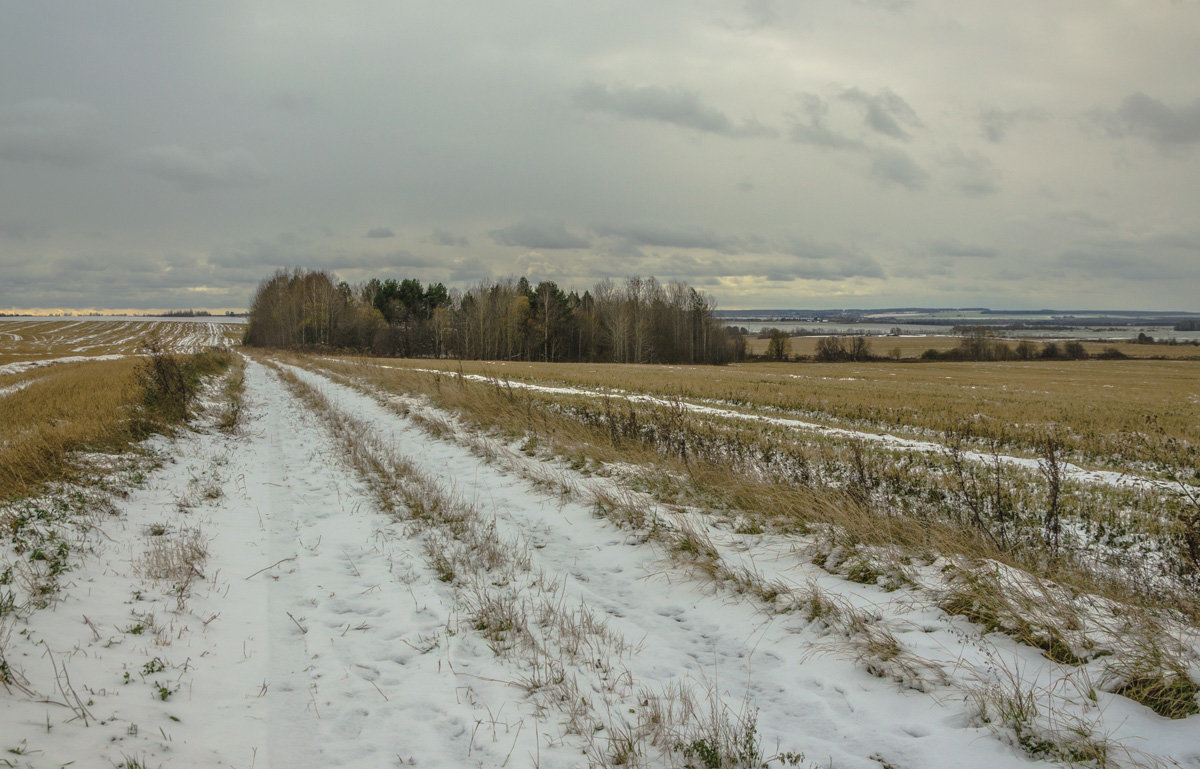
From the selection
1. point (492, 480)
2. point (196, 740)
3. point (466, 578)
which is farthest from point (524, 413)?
point (196, 740)

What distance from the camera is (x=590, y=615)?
477cm

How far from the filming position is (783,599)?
5027mm

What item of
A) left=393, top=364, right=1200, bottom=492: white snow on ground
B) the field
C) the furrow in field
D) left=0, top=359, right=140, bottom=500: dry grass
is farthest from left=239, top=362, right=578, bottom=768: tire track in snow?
left=393, top=364, right=1200, bottom=492: white snow on ground

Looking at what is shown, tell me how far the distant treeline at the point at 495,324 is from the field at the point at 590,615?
7076 centimetres

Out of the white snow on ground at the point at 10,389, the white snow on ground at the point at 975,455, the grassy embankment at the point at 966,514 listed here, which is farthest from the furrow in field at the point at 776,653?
the white snow on ground at the point at 10,389

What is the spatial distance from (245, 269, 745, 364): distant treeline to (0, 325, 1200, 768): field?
7076 centimetres

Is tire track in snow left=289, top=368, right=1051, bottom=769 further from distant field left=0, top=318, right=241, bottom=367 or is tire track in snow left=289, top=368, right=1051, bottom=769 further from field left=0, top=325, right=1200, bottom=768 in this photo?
distant field left=0, top=318, right=241, bottom=367

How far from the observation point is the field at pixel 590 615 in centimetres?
332

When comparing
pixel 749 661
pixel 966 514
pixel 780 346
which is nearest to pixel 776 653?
pixel 749 661

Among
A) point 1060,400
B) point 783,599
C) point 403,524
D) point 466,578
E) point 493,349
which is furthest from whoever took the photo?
point 493,349

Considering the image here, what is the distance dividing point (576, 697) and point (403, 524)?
410 cm

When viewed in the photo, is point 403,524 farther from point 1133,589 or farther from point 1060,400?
point 1060,400

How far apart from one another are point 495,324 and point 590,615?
261 ft

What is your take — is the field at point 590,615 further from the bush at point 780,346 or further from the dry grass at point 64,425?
the bush at point 780,346
